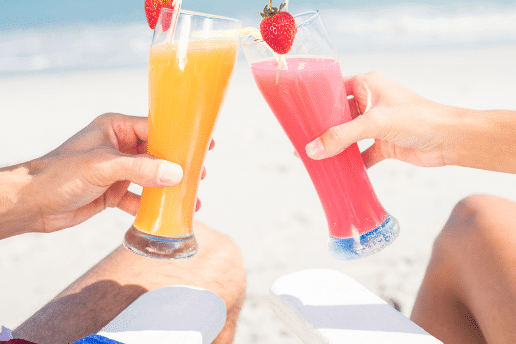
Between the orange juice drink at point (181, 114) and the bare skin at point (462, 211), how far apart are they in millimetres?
352

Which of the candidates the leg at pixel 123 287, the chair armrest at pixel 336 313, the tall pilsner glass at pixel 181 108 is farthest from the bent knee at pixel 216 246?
the chair armrest at pixel 336 313

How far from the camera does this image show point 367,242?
5.11 ft

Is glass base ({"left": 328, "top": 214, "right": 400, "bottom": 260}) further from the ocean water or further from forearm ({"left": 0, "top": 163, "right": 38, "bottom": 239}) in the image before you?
the ocean water

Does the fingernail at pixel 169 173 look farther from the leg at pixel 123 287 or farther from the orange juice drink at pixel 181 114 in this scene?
the leg at pixel 123 287

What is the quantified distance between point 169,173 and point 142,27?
9.40 meters

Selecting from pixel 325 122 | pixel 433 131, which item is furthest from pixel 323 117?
pixel 433 131

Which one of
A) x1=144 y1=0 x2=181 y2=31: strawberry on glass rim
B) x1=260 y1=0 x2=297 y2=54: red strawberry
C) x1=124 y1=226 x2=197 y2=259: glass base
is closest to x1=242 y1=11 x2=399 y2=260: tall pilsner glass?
x1=260 y1=0 x2=297 y2=54: red strawberry

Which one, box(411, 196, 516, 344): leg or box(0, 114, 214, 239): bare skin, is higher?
box(0, 114, 214, 239): bare skin

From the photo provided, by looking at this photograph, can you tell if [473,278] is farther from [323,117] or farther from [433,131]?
[323,117]

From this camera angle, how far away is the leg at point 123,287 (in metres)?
1.35

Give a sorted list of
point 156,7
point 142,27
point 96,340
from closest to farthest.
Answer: point 96,340 < point 156,7 < point 142,27

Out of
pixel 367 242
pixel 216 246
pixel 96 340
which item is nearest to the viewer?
pixel 96 340

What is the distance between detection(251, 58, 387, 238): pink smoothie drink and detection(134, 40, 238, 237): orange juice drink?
0.56 feet

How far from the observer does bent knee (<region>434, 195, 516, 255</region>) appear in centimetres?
140
